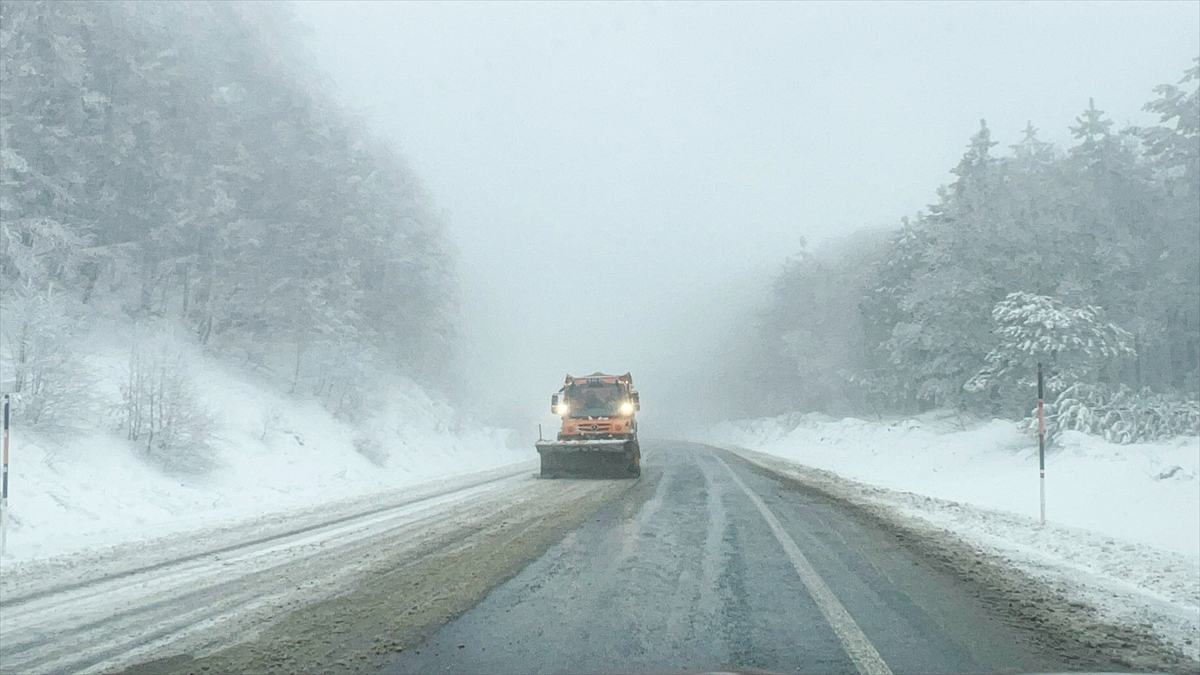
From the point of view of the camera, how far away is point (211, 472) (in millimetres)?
16703

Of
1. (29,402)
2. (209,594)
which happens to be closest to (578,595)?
(209,594)

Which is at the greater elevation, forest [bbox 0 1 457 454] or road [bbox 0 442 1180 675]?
forest [bbox 0 1 457 454]

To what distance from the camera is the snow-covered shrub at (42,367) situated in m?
14.3

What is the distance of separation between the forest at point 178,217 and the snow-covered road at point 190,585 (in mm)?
7394

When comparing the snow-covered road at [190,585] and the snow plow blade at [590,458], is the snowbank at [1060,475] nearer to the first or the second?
the snow plow blade at [590,458]

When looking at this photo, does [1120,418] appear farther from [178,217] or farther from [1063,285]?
[178,217]

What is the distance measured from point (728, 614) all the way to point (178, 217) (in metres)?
25.5

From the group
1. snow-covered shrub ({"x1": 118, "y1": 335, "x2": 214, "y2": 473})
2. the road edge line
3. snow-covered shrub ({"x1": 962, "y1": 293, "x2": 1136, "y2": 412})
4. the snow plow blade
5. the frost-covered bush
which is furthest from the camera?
snow-covered shrub ({"x1": 962, "y1": 293, "x2": 1136, "y2": 412})

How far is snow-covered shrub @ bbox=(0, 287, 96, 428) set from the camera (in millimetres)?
14281

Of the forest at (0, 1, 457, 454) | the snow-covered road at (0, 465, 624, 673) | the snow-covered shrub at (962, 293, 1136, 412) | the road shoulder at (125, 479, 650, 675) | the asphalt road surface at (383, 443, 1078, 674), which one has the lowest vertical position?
the snow-covered road at (0, 465, 624, 673)

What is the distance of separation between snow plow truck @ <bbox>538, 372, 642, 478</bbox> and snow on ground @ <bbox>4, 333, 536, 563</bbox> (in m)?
4.33

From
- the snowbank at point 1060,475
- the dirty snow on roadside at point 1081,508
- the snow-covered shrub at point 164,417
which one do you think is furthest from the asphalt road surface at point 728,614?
the snow-covered shrub at point 164,417

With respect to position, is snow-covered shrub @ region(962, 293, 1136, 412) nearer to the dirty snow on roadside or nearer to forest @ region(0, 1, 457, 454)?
the dirty snow on roadside

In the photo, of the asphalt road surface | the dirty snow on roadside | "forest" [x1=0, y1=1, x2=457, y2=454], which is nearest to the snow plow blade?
the dirty snow on roadside
